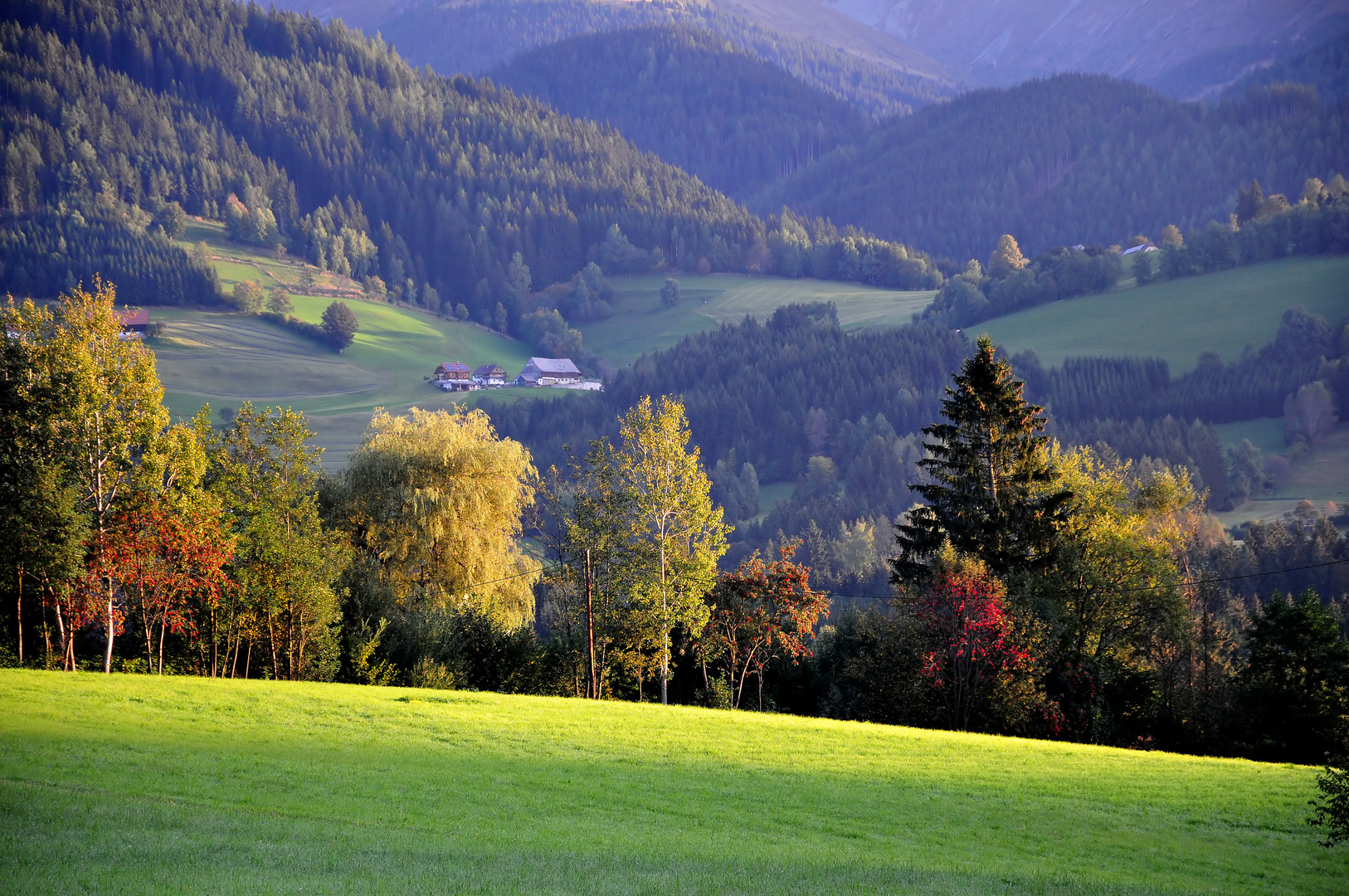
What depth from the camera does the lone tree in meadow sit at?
5241 centimetres

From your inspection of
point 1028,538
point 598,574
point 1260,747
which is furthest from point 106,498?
point 1260,747

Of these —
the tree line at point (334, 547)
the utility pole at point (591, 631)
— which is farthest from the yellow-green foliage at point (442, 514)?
the utility pole at point (591, 631)

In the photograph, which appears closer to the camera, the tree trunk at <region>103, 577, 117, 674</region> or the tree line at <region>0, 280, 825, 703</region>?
the tree trunk at <region>103, 577, 117, 674</region>

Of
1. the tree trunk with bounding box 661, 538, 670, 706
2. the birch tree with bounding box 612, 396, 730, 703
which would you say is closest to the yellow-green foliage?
the birch tree with bounding box 612, 396, 730, 703

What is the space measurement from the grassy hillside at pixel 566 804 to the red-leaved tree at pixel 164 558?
4.98 metres

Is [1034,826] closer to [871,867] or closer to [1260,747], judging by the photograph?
[871,867]

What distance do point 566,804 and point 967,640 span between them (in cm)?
2711

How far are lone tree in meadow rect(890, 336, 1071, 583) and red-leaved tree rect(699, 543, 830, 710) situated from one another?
24.7ft

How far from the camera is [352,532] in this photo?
52062 mm

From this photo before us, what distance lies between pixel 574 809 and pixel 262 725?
34.2 ft

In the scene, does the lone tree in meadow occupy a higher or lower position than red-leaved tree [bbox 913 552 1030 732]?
higher

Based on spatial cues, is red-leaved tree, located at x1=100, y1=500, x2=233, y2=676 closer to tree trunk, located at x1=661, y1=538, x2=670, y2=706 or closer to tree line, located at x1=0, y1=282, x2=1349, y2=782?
tree line, located at x1=0, y1=282, x2=1349, y2=782

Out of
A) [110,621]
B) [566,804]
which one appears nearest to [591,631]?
[110,621]

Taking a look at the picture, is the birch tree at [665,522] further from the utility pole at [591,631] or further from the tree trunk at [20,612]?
the tree trunk at [20,612]
